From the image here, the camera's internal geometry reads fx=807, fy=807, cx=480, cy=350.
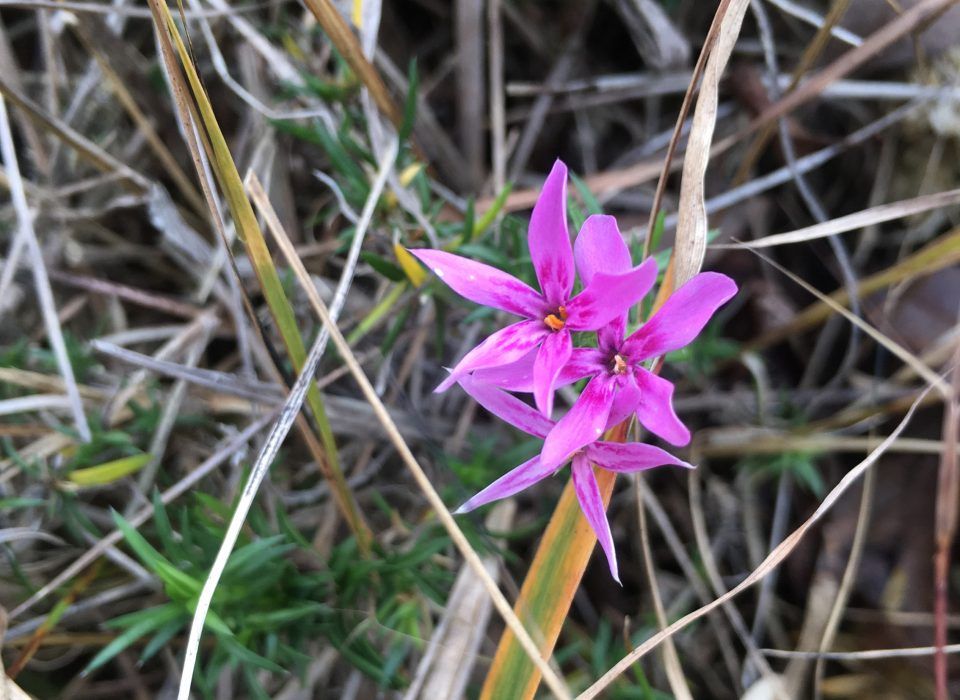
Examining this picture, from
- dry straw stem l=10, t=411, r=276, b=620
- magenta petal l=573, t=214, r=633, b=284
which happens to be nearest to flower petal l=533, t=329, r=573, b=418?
magenta petal l=573, t=214, r=633, b=284

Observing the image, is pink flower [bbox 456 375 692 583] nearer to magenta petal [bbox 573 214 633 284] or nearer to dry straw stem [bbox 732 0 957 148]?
magenta petal [bbox 573 214 633 284]

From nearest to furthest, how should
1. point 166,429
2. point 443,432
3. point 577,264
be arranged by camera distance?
point 577,264 < point 166,429 < point 443,432

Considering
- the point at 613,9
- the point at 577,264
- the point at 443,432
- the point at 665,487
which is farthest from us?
the point at 613,9

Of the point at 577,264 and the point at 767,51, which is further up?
the point at 767,51

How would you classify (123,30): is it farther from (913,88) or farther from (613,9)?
(913,88)

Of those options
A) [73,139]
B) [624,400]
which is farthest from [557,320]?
[73,139]

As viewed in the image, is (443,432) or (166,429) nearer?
(166,429)

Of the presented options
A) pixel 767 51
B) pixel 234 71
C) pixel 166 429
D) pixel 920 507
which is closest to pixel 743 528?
pixel 920 507
